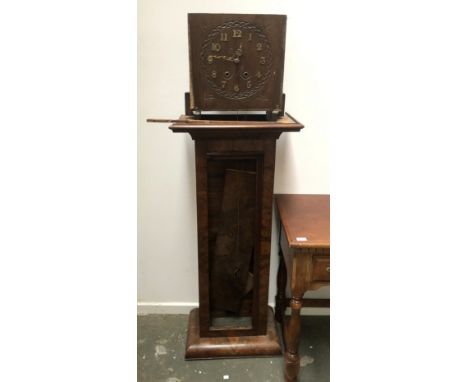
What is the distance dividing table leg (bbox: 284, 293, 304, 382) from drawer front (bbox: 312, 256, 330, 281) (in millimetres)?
99

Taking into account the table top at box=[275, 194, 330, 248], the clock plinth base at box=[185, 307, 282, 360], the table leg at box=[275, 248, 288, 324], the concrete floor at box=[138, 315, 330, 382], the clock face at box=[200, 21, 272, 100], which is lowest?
the concrete floor at box=[138, 315, 330, 382]

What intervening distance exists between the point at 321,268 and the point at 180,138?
0.83 meters

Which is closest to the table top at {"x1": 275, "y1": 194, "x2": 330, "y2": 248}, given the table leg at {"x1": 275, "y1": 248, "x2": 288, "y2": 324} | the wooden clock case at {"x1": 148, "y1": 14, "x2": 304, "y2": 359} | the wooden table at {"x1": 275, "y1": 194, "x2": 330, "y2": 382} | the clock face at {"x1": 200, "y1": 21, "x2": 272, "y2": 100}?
the wooden table at {"x1": 275, "y1": 194, "x2": 330, "y2": 382}

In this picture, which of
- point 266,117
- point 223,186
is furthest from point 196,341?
point 266,117

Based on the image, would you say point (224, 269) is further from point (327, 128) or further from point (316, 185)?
point (327, 128)

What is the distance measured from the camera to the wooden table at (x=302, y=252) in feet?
4.21

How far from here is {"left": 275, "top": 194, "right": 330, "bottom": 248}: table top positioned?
1288 mm

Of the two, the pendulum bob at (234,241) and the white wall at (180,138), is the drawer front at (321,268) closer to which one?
the pendulum bob at (234,241)

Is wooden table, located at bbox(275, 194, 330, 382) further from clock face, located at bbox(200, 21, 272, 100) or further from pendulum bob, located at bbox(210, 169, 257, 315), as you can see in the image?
clock face, located at bbox(200, 21, 272, 100)

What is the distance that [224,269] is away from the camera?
1.60 m

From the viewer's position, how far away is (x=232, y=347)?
5.32 ft

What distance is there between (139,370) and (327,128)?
1.31 metres

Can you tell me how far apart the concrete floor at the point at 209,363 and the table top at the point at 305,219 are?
0.63m

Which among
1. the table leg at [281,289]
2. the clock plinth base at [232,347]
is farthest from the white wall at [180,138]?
the clock plinth base at [232,347]
